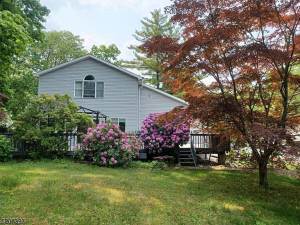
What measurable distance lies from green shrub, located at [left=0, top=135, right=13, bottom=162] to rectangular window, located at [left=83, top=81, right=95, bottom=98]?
24.0 ft

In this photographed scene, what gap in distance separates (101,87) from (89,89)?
0.74 metres

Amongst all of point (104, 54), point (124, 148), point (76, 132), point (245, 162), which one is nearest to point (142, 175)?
point (124, 148)

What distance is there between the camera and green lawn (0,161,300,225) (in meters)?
5.70

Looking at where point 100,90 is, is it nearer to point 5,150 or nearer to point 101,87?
point 101,87

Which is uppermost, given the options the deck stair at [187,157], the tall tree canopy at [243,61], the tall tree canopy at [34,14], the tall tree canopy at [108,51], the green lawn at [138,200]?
the tall tree canopy at [108,51]

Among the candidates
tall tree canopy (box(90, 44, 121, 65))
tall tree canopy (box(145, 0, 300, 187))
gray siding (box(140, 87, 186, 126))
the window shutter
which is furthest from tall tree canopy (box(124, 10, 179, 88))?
tall tree canopy (box(145, 0, 300, 187))

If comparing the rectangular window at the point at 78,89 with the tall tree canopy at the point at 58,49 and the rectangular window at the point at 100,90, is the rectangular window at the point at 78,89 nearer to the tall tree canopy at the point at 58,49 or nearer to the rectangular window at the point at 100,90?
the rectangular window at the point at 100,90

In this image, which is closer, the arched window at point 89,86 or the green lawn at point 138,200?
the green lawn at point 138,200

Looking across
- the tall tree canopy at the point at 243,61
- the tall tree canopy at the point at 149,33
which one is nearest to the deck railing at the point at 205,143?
the tall tree canopy at the point at 243,61

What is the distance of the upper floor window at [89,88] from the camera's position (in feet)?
64.0

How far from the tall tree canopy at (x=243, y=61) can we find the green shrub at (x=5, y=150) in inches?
273

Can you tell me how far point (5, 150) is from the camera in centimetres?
1246

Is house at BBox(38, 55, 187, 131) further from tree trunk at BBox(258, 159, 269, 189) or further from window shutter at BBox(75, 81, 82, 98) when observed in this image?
tree trunk at BBox(258, 159, 269, 189)

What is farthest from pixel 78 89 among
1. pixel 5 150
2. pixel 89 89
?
pixel 5 150
